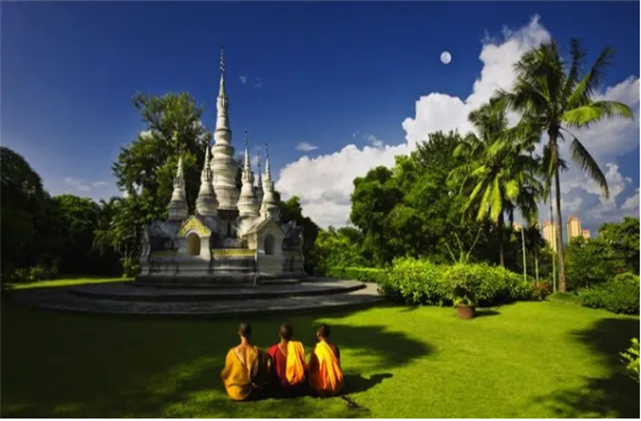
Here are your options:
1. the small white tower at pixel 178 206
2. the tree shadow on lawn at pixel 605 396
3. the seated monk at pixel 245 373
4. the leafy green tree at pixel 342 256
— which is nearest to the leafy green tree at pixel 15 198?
the seated monk at pixel 245 373

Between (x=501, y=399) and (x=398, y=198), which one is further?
(x=398, y=198)

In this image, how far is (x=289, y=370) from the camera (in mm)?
5582

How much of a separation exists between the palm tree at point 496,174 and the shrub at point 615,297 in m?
5.59

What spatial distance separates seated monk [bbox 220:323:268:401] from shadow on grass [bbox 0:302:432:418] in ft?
0.46

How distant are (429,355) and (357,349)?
142 cm

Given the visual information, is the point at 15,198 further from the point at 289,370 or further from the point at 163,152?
the point at 163,152

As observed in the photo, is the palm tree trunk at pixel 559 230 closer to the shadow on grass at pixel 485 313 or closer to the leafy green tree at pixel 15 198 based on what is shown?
the shadow on grass at pixel 485 313

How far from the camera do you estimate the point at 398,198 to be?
29594mm

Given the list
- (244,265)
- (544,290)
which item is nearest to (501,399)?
(544,290)

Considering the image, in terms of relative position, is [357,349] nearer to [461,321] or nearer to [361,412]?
[361,412]

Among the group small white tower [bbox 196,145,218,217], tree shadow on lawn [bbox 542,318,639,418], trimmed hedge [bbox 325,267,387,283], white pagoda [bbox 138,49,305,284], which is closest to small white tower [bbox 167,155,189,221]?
white pagoda [bbox 138,49,305,284]

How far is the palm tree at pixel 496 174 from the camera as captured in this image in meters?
19.4

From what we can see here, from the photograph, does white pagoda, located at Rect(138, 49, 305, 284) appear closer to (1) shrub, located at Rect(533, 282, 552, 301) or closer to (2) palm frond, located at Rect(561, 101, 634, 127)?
(1) shrub, located at Rect(533, 282, 552, 301)

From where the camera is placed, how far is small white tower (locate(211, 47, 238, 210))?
2625cm
